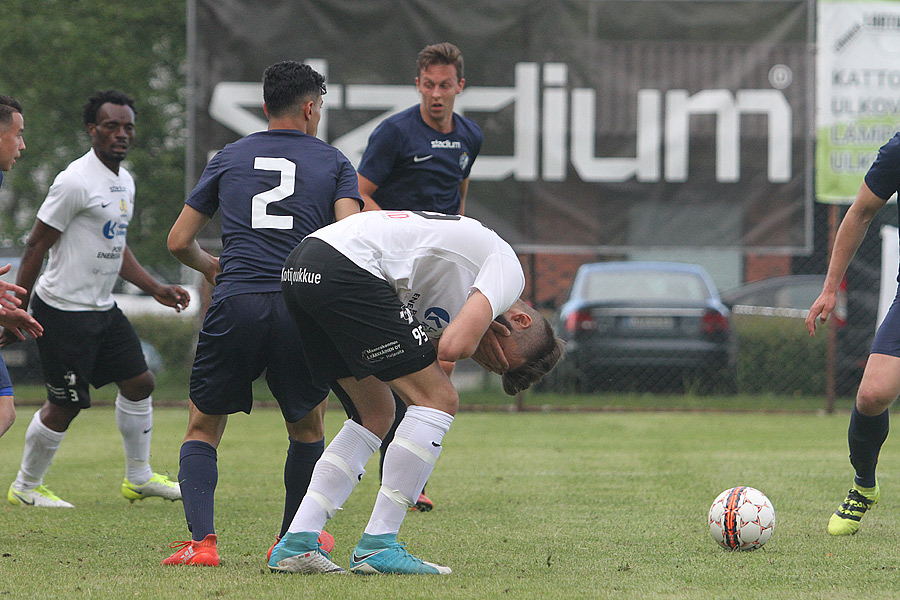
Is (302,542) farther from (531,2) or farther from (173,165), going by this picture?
(173,165)

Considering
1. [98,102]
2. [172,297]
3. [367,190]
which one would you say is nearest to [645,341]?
[367,190]

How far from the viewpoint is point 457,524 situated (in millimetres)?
5477

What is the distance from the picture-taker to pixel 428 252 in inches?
159

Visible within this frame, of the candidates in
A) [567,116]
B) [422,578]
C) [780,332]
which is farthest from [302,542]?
[780,332]

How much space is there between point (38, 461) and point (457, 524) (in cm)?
249

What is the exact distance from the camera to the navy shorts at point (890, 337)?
5.06 meters

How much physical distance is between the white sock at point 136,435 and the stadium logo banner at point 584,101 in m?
5.67

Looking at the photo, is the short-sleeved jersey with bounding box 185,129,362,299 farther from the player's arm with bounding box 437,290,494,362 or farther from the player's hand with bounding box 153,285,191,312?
the player's hand with bounding box 153,285,191,312

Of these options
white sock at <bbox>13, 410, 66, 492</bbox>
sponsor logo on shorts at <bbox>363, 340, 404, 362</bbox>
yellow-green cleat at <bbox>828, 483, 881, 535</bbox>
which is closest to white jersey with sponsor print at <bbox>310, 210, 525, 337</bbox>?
sponsor logo on shorts at <bbox>363, 340, 404, 362</bbox>

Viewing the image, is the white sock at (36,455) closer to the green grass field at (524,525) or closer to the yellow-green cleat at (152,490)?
the green grass field at (524,525)

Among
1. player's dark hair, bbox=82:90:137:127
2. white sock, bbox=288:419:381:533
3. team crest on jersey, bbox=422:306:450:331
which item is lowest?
white sock, bbox=288:419:381:533

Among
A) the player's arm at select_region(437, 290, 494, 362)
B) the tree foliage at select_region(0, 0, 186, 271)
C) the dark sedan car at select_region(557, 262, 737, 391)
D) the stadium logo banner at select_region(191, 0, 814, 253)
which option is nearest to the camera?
the player's arm at select_region(437, 290, 494, 362)

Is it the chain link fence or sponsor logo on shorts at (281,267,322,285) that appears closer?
sponsor logo on shorts at (281,267,322,285)

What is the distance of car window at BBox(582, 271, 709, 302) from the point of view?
12.5m
